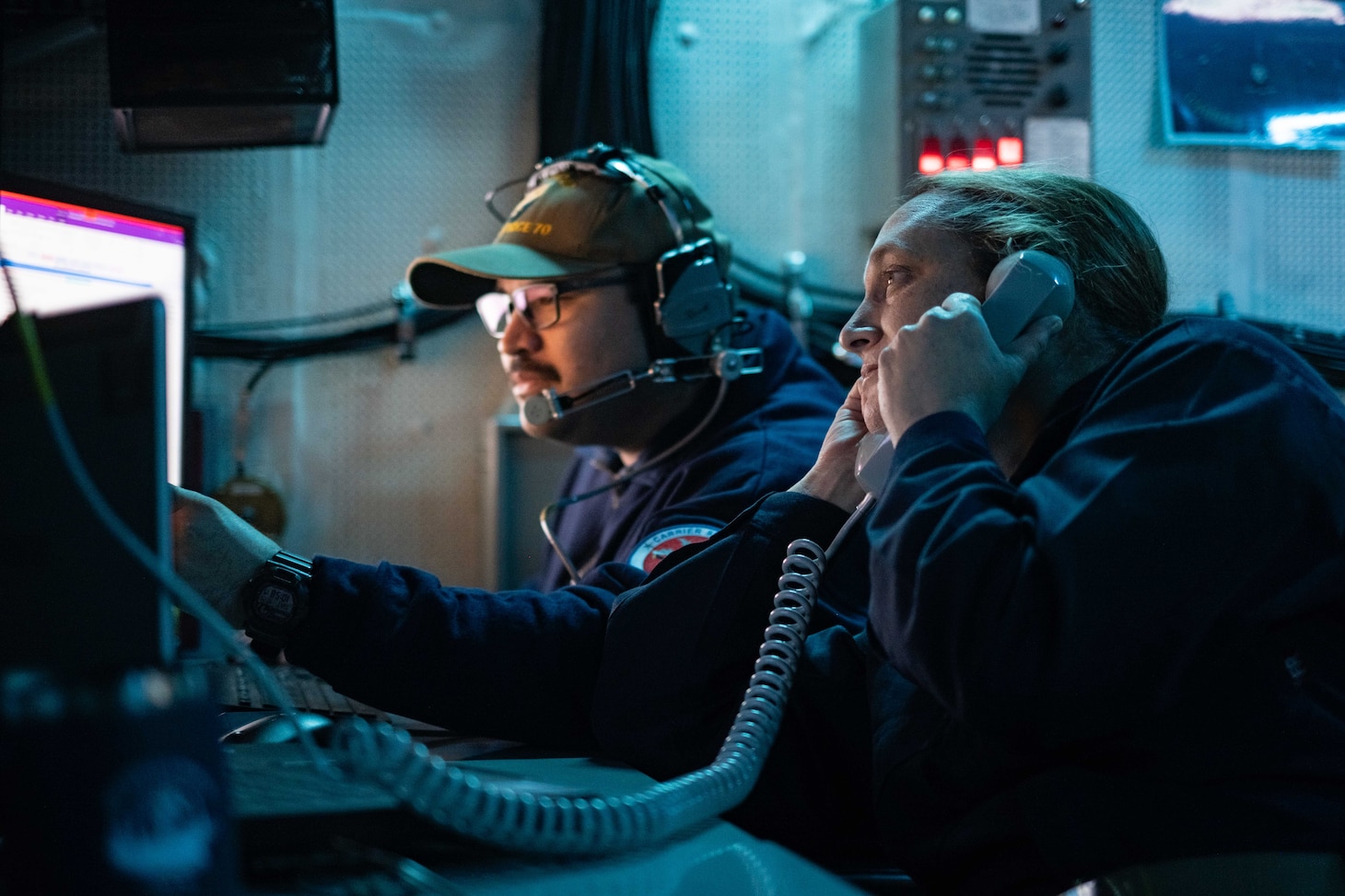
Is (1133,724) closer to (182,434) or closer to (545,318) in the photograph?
(545,318)

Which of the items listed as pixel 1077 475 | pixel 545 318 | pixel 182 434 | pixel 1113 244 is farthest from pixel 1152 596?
pixel 182 434

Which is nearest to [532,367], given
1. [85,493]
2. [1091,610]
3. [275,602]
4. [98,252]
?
[98,252]

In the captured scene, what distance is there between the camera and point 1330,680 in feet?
2.64

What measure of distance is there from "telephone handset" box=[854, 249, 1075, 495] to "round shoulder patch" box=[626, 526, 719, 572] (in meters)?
0.49

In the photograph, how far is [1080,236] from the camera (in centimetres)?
107

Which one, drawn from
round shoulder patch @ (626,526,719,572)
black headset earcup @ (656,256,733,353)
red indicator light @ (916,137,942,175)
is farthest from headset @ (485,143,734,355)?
red indicator light @ (916,137,942,175)

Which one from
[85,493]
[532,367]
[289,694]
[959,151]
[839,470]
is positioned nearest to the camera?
[85,493]

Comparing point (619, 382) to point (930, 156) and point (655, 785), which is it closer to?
point (930, 156)

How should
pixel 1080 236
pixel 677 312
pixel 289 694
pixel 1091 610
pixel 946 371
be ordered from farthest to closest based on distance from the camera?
pixel 677 312 → pixel 289 694 → pixel 1080 236 → pixel 946 371 → pixel 1091 610

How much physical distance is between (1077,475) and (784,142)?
5.48ft

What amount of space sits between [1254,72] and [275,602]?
2.26m

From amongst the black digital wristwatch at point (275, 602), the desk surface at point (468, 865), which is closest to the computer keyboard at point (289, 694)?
the black digital wristwatch at point (275, 602)

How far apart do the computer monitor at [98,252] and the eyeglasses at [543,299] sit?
1.64 feet

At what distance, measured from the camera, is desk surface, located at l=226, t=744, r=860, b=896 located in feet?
1.83
